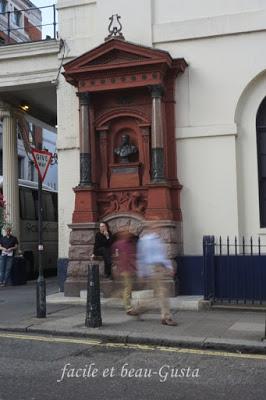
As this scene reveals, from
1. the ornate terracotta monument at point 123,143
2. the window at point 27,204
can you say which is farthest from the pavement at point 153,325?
the window at point 27,204

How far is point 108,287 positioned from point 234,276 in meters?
2.70

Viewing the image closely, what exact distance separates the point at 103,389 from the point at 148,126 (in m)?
7.88

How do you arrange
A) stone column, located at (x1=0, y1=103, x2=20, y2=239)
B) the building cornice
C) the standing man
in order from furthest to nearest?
stone column, located at (x1=0, y1=103, x2=20, y2=239), the standing man, the building cornice

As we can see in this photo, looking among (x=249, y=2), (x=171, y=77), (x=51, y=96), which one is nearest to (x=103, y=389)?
(x=171, y=77)

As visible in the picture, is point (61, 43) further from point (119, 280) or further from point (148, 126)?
point (119, 280)

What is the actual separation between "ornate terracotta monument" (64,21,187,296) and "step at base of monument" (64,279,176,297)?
24 mm

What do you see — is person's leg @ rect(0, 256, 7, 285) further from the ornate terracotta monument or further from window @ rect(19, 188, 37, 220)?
the ornate terracotta monument

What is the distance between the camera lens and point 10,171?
59.2 feet

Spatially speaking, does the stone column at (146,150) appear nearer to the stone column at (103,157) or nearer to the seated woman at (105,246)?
the stone column at (103,157)

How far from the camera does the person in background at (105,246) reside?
489 inches

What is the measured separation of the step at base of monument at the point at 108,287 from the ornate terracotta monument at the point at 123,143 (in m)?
0.02

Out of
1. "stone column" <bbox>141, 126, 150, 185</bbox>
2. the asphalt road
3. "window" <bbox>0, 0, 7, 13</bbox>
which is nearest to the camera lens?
the asphalt road

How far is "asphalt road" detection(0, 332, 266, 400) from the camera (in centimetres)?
619

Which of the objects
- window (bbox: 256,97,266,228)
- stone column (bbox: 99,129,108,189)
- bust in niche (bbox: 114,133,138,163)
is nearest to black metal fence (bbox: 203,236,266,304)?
window (bbox: 256,97,266,228)
